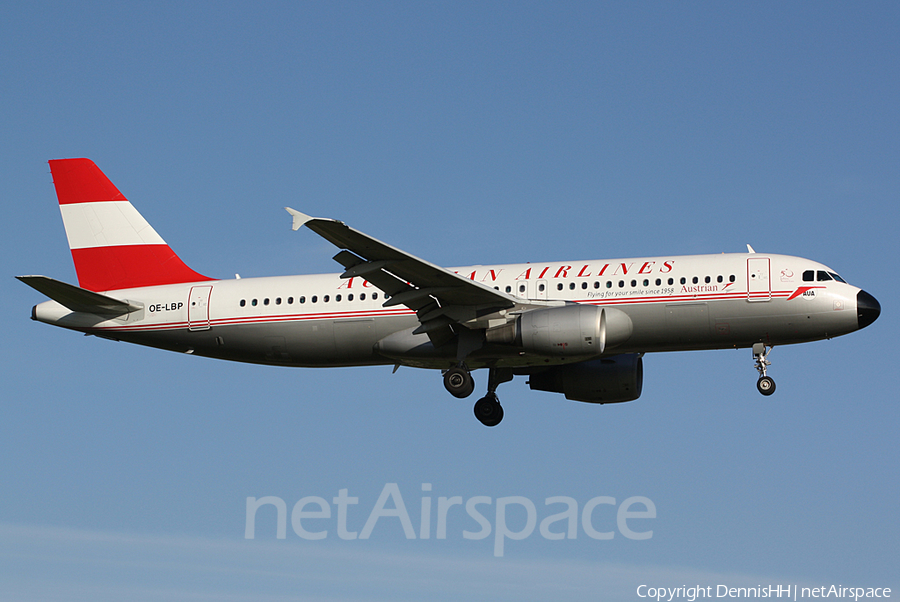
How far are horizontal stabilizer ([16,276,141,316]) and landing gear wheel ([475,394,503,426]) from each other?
1093 cm

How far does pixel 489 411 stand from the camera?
33406 mm

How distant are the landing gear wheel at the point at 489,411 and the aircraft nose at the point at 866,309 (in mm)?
10941

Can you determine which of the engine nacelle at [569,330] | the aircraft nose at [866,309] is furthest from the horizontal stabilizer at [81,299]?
the aircraft nose at [866,309]

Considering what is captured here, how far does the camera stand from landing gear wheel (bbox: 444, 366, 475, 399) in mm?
30125

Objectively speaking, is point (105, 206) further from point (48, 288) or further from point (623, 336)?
point (623, 336)

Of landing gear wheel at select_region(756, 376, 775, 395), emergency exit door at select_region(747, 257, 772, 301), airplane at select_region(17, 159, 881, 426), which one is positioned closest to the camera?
airplane at select_region(17, 159, 881, 426)

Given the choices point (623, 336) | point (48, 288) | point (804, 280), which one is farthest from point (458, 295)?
point (48, 288)

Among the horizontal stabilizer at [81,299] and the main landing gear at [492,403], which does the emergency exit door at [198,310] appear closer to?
the horizontal stabilizer at [81,299]

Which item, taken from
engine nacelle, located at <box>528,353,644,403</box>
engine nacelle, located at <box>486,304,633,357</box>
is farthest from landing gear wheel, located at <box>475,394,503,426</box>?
engine nacelle, located at <box>486,304,633,357</box>

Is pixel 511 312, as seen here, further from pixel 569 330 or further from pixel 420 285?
pixel 420 285

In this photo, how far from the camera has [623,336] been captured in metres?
28.9

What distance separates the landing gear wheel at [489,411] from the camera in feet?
110

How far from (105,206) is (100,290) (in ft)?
10.1

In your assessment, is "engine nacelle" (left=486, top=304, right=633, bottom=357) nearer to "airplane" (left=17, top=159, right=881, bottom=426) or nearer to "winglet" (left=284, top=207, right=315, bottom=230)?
"airplane" (left=17, top=159, right=881, bottom=426)
